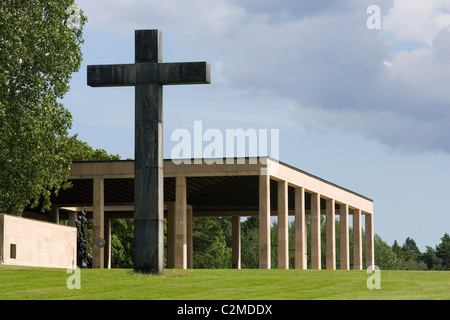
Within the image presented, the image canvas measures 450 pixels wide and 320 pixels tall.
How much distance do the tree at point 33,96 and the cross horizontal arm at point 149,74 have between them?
18204 millimetres

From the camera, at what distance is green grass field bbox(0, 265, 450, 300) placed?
23.2 meters

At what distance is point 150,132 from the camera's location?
30062 millimetres

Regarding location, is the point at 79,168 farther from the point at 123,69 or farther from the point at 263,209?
the point at 123,69

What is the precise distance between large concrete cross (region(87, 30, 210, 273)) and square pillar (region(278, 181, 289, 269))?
26.0m

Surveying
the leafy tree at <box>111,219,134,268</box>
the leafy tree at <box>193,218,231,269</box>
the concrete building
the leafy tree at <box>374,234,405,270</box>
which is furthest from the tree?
the leafy tree at <box>374,234,405,270</box>

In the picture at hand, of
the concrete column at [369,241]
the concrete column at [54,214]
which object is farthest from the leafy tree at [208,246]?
the concrete column at [54,214]

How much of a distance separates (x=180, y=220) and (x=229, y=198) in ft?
45.2

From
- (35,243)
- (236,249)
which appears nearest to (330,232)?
(236,249)

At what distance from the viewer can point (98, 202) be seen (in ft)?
181

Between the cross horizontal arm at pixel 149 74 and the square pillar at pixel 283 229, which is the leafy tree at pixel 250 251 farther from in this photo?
the cross horizontal arm at pixel 149 74

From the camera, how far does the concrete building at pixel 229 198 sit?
53156 millimetres

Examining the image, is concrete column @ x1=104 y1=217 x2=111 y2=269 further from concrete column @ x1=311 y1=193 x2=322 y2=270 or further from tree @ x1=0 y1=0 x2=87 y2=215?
tree @ x1=0 y1=0 x2=87 y2=215
